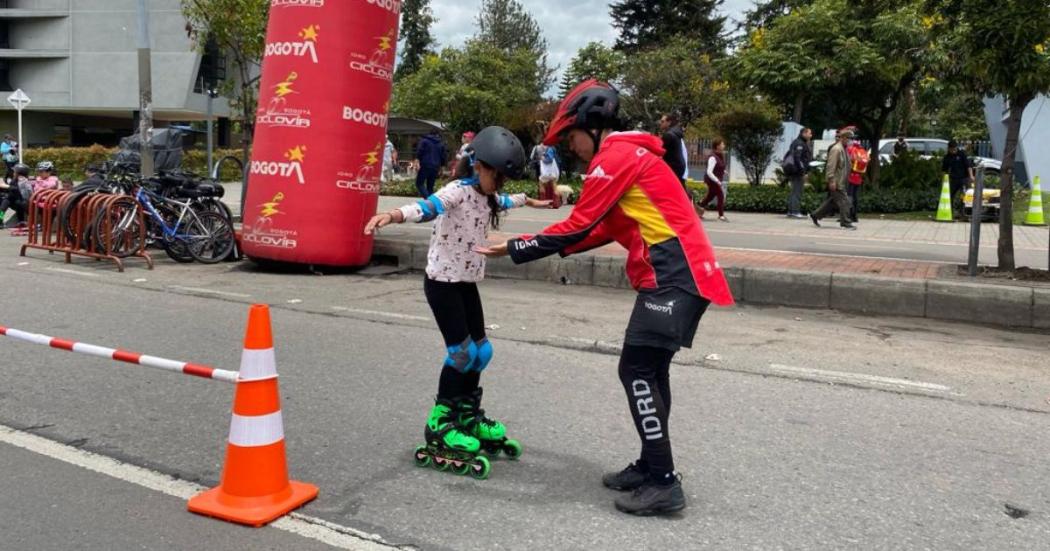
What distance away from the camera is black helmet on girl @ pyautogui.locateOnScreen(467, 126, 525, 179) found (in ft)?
13.0

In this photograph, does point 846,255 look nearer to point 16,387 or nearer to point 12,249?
point 16,387

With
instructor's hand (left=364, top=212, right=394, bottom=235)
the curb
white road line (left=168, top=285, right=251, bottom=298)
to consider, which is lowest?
white road line (left=168, top=285, right=251, bottom=298)

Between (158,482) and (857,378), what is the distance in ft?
15.1

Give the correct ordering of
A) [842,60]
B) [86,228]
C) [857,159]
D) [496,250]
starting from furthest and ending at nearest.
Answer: [842,60] → [857,159] → [86,228] → [496,250]

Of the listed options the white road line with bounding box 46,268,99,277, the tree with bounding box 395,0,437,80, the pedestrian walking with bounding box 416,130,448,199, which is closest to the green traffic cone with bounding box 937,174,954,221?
the pedestrian walking with bounding box 416,130,448,199

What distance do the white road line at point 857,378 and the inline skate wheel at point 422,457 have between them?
3.14 meters

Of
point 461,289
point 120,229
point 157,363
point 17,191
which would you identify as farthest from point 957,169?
point 17,191

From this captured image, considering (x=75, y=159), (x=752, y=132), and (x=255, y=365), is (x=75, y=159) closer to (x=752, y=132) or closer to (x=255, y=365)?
(x=752, y=132)

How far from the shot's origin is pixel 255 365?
12.2 feet

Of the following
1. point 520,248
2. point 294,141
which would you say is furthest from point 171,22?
point 520,248

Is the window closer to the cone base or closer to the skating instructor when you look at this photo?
the cone base

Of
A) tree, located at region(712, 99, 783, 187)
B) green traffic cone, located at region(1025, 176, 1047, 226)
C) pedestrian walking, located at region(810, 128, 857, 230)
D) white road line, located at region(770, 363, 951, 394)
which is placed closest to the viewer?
→ white road line, located at region(770, 363, 951, 394)

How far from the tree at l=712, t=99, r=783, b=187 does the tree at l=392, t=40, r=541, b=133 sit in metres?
14.3

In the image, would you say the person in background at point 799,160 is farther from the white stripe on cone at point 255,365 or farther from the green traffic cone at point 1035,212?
the white stripe on cone at point 255,365
